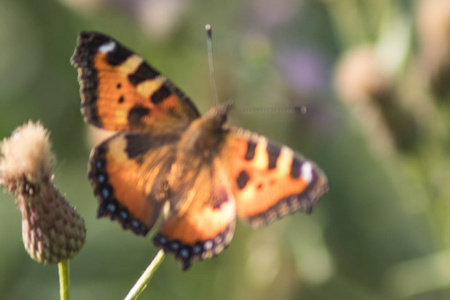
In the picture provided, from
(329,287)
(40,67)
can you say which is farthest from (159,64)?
(329,287)

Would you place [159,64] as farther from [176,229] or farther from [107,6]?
[176,229]

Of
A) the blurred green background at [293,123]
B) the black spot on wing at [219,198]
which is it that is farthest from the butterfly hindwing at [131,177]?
the blurred green background at [293,123]

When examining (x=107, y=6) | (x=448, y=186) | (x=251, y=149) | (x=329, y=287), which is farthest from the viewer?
(x=107, y=6)

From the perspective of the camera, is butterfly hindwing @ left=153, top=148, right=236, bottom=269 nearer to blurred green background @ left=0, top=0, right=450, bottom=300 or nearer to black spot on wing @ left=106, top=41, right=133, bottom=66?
black spot on wing @ left=106, top=41, right=133, bottom=66

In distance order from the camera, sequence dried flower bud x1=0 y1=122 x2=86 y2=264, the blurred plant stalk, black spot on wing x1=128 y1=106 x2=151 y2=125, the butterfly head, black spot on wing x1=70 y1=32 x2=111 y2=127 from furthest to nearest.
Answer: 1. the blurred plant stalk
2. the butterfly head
3. black spot on wing x1=128 y1=106 x2=151 y2=125
4. black spot on wing x1=70 y1=32 x2=111 y2=127
5. dried flower bud x1=0 y1=122 x2=86 y2=264

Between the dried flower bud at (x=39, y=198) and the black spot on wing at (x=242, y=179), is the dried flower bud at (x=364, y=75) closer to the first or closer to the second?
the black spot on wing at (x=242, y=179)

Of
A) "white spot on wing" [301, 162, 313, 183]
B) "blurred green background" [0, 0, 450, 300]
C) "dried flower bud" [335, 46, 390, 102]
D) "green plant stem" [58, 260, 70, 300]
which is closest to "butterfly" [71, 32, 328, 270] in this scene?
"white spot on wing" [301, 162, 313, 183]

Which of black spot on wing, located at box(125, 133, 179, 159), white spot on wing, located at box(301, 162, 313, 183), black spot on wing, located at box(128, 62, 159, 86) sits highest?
black spot on wing, located at box(128, 62, 159, 86)
